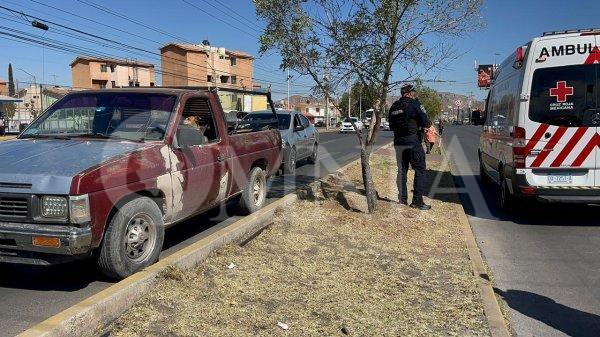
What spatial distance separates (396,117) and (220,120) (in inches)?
117

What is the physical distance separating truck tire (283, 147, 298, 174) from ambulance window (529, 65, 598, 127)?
251 inches

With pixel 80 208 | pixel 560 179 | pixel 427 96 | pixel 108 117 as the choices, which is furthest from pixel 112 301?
pixel 427 96

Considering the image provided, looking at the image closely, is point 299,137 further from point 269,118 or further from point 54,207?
point 54,207

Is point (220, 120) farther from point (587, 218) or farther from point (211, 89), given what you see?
point (587, 218)

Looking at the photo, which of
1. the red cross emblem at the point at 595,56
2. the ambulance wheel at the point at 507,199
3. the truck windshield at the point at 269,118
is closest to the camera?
the red cross emblem at the point at 595,56

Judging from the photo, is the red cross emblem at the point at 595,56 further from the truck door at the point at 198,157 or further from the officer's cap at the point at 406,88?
the truck door at the point at 198,157

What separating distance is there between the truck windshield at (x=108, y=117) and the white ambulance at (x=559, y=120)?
4907mm

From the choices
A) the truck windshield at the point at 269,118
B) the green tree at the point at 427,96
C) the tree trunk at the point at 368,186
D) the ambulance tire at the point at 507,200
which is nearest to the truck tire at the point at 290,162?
the truck windshield at the point at 269,118

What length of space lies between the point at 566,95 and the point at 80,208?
21.0 ft

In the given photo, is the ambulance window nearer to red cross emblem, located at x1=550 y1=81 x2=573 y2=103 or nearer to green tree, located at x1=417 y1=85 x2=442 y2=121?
red cross emblem, located at x1=550 y1=81 x2=573 y2=103

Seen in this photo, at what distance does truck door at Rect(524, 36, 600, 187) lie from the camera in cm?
719

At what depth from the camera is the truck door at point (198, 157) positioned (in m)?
5.34

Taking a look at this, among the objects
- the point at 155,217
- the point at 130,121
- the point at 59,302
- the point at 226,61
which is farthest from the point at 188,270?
the point at 226,61

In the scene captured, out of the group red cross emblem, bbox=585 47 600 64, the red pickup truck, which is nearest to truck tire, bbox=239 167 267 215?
the red pickup truck
